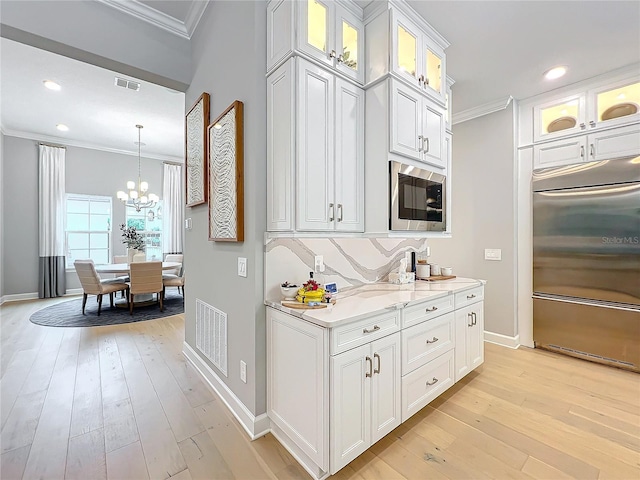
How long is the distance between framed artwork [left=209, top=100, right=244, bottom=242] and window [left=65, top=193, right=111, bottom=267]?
229 inches

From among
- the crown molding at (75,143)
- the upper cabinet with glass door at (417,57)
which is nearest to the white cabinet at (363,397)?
the upper cabinet with glass door at (417,57)

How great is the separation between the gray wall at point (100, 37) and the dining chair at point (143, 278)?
3.04 metres

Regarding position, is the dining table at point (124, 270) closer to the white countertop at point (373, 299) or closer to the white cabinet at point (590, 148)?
the white countertop at point (373, 299)

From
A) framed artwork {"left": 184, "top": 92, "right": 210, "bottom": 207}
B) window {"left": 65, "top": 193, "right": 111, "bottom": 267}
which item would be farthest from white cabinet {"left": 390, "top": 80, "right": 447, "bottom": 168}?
window {"left": 65, "top": 193, "right": 111, "bottom": 267}

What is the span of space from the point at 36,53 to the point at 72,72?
0.39m

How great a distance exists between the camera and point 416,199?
2254mm

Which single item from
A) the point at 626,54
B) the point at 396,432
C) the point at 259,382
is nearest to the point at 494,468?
the point at 396,432

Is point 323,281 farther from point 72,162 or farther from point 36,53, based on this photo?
point 72,162

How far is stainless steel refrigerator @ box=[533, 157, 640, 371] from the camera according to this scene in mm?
2770

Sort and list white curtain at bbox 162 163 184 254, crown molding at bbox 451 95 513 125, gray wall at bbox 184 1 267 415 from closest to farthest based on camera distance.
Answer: gray wall at bbox 184 1 267 415 → crown molding at bbox 451 95 513 125 → white curtain at bbox 162 163 184 254

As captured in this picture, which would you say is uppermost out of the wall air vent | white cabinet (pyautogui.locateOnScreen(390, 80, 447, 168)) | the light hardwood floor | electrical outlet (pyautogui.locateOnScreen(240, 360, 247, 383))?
the wall air vent

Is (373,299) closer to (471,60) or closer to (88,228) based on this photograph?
(471,60)

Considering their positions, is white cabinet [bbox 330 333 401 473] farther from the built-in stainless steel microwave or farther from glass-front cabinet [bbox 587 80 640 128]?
glass-front cabinet [bbox 587 80 640 128]

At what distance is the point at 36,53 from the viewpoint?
3162mm
